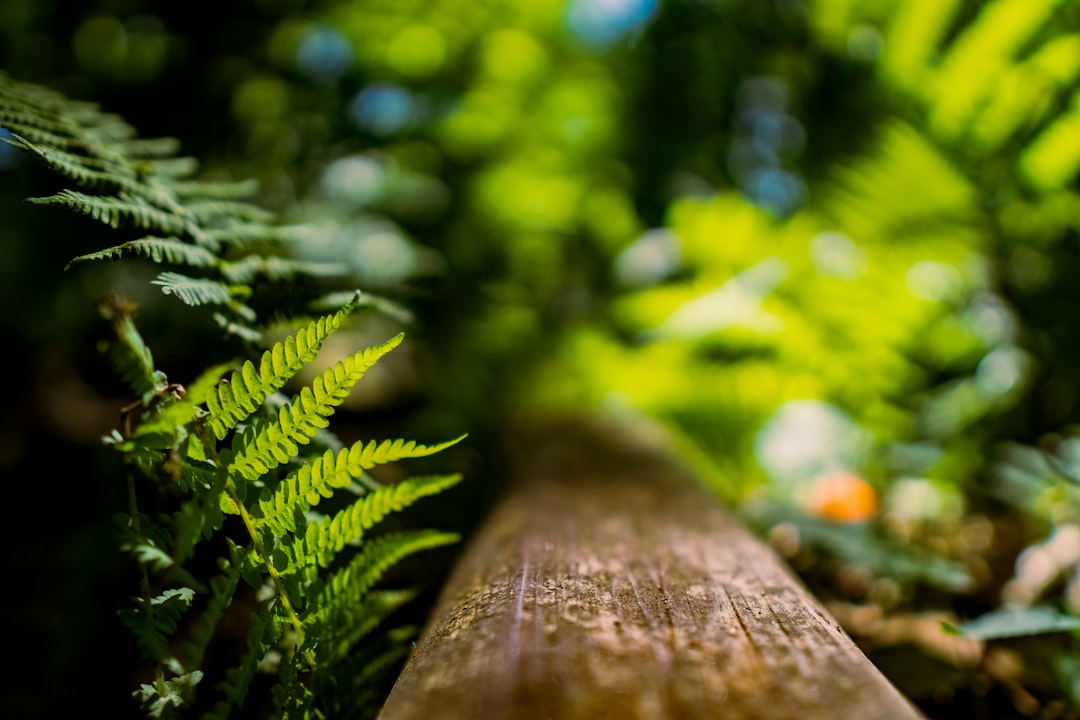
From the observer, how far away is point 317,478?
0.54m

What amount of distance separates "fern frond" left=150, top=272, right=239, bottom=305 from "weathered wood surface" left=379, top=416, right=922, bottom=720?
37cm

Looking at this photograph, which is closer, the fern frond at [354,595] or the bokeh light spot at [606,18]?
the fern frond at [354,595]

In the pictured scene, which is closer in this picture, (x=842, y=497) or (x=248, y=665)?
(x=248, y=665)

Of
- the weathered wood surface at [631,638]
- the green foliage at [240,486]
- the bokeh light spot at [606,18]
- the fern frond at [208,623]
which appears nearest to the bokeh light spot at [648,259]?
the bokeh light spot at [606,18]

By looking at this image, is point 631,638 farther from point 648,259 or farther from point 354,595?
point 648,259

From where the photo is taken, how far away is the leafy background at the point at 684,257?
1.25m

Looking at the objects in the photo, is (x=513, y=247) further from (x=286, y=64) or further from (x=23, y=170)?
(x=23, y=170)

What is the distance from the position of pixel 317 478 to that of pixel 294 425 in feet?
0.17

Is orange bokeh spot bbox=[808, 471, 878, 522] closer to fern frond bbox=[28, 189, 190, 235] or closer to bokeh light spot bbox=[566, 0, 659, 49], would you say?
fern frond bbox=[28, 189, 190, 235]

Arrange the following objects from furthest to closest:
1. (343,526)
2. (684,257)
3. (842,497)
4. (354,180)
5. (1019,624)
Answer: (354,180) → (684,257) → (842,497) → (1019,624) → (343,526)

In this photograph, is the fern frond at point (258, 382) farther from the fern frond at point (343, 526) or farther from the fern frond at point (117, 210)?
the fern frond at point (117, 210)

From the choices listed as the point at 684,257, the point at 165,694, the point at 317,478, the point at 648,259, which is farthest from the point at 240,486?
the point at 648,259

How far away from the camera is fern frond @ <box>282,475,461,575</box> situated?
550 millimetres

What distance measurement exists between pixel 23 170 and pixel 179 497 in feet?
5.44
